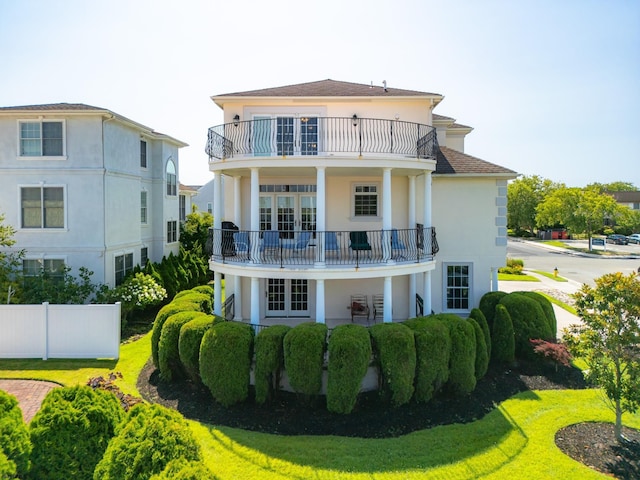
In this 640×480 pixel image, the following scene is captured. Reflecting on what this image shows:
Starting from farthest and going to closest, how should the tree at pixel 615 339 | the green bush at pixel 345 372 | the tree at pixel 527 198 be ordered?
1. the tree at pixel 527 198
2. the green bush at pixel 345 372
3. the tree at pixel 615 339

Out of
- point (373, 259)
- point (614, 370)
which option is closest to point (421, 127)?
point (373, 259)

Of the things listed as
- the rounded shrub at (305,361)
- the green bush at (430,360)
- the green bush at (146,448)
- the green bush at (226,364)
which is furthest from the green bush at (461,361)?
the green bush at (146,448)

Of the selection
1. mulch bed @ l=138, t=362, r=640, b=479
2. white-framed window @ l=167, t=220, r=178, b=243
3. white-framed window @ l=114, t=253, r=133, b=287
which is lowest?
mulch bed @ l=138, t=362, r=640, b=479

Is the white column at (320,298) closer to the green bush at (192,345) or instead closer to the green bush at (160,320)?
the green bush at (192,345)

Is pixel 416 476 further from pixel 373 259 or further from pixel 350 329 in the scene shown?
pixel 373 259

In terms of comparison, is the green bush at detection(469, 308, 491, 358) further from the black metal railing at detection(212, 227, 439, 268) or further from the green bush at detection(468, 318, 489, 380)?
the black metal railing at detection(212, 227, 439, 268)

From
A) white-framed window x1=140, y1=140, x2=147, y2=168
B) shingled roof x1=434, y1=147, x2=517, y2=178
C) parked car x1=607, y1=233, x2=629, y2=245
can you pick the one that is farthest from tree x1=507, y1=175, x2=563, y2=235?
white-framed window x1=140, y1=140, x2=147, y2=168

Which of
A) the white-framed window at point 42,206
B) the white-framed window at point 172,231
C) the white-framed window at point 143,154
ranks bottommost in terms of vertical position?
the white-framed window at point 172,231
